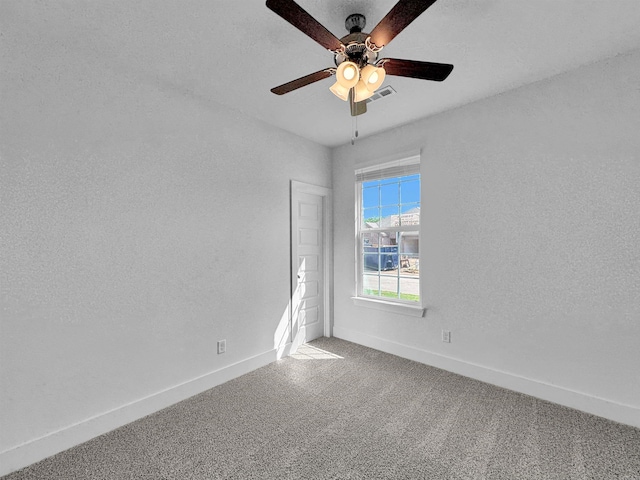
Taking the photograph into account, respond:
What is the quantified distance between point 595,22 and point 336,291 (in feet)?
10.7

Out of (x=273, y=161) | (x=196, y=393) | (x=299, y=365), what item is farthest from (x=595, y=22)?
(x=196, y=393)

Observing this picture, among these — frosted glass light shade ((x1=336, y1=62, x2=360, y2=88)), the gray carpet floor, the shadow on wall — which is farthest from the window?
frosted glass light shade ((x1=336, y1=62, x2=360, y2=88))

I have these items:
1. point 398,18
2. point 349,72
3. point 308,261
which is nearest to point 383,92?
point 349,72

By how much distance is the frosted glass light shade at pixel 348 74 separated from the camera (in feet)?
4.90

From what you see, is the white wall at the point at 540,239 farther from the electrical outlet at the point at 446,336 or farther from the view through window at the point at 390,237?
the view through window at the point at 390,237

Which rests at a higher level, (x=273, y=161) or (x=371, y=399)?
(x=273, y=161)

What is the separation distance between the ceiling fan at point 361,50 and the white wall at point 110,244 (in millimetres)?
1212

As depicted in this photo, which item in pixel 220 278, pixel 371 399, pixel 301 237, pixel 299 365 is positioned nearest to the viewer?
pixel 371 399

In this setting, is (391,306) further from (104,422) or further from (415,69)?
(104,422)

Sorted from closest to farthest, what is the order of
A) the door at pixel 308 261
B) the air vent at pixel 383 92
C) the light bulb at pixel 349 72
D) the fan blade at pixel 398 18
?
the fan blade at pixel 398 18 → the light bulb at pixel 349 72 → the air vent at pixel 383 92 → the door at pixel 308 261

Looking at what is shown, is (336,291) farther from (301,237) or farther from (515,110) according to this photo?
(515,110)

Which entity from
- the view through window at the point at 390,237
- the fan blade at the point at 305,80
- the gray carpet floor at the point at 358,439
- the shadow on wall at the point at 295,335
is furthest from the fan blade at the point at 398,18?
the shadow on wall at the point at 295,335

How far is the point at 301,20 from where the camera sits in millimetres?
1297

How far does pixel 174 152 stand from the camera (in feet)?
7.94
